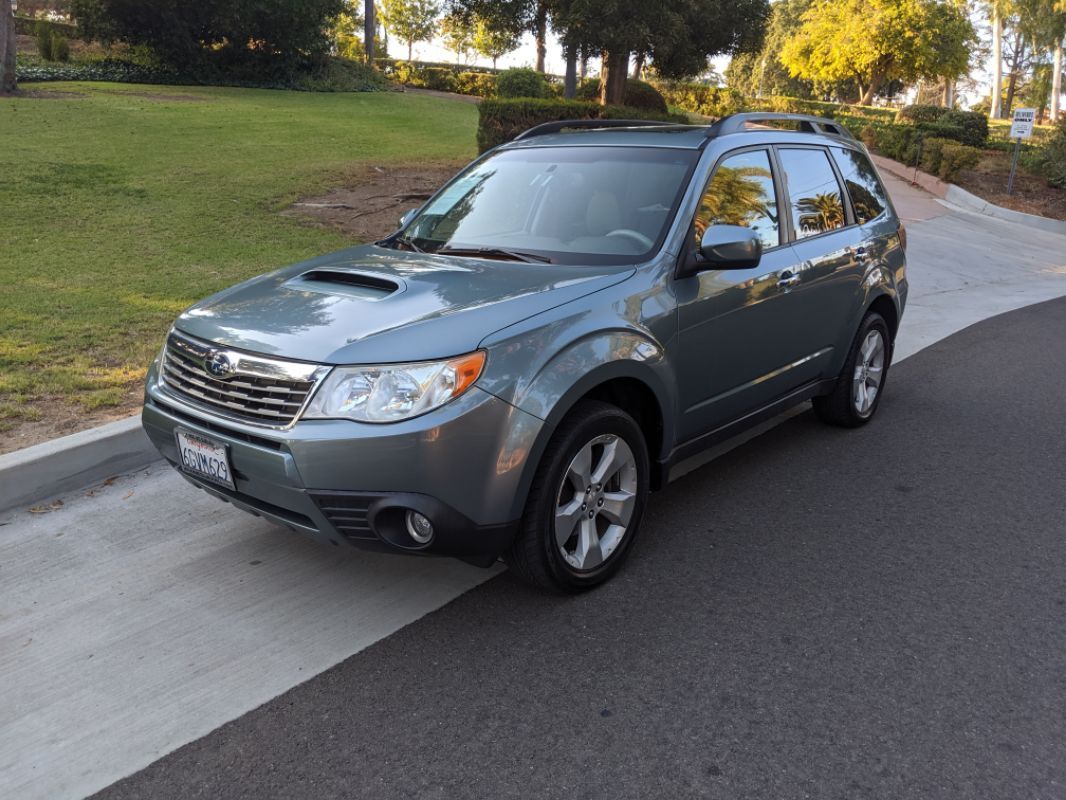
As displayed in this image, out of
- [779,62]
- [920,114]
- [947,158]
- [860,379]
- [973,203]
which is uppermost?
[779,62]

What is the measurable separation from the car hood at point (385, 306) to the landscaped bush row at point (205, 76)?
2730 cm

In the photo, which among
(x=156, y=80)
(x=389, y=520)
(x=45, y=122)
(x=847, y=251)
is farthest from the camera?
(x=156, y=80)

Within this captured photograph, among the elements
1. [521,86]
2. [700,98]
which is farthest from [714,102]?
[521,86]

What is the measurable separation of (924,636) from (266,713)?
2.32 m

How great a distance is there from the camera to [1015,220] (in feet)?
63.4

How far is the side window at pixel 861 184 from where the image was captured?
538cm

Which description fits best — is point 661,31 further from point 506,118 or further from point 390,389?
point 390,389

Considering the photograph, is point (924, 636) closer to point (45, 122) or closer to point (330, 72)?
point (45, 122)

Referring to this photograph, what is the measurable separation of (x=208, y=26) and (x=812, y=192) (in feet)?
99.7

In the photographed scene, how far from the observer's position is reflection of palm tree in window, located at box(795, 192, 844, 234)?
479 centimetres

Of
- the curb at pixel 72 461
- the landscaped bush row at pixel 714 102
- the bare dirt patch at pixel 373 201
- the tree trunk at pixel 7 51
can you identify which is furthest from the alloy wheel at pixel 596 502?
the landscaped bush row at pixel 714 102

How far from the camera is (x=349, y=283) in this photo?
3.69 m

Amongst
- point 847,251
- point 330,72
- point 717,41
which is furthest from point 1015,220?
point 330,72

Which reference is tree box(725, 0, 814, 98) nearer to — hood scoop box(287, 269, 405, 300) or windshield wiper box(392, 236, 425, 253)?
windshield wiper box(392, 236, 425, 253)
